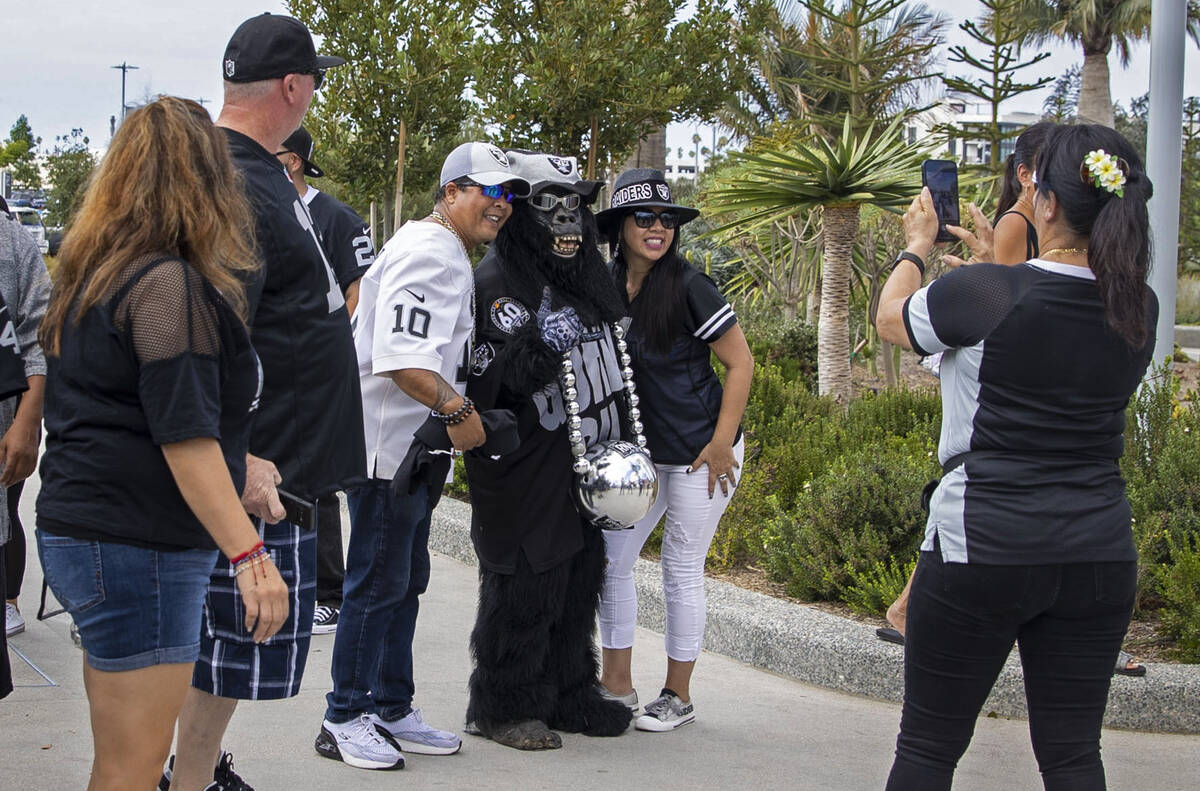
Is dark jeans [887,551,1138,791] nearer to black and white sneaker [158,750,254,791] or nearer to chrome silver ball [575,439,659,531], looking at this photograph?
chrome silver ball [575,439,659,531]

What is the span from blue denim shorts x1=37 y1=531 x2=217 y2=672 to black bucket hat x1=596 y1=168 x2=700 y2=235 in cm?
231

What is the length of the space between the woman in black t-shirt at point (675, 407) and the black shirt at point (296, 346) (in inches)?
54.9

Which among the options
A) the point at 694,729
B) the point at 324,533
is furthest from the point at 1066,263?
the point at 324,533

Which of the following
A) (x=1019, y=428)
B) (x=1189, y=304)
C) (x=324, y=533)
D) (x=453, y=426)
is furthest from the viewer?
(x=1189, y=304)

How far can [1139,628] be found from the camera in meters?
5.09

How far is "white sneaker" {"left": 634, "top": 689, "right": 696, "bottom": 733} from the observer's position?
4.34 metres

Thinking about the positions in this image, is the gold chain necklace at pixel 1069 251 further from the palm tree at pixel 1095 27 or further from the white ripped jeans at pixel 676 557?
the palm tree at pixel 1095 27

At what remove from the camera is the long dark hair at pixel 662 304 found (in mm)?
4316

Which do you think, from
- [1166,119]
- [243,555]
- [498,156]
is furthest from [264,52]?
[1166,119]

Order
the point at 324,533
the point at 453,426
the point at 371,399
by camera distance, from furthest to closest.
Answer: the point at 324,533 < the point at 371,399 < the point at 453,426

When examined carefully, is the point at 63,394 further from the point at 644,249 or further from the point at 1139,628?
the point at 1139,628

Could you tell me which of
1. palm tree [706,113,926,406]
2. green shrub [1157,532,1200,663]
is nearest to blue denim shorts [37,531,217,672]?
green shrub [1157,532,1200,663]

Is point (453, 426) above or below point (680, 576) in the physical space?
above

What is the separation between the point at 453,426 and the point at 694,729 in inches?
57.4
